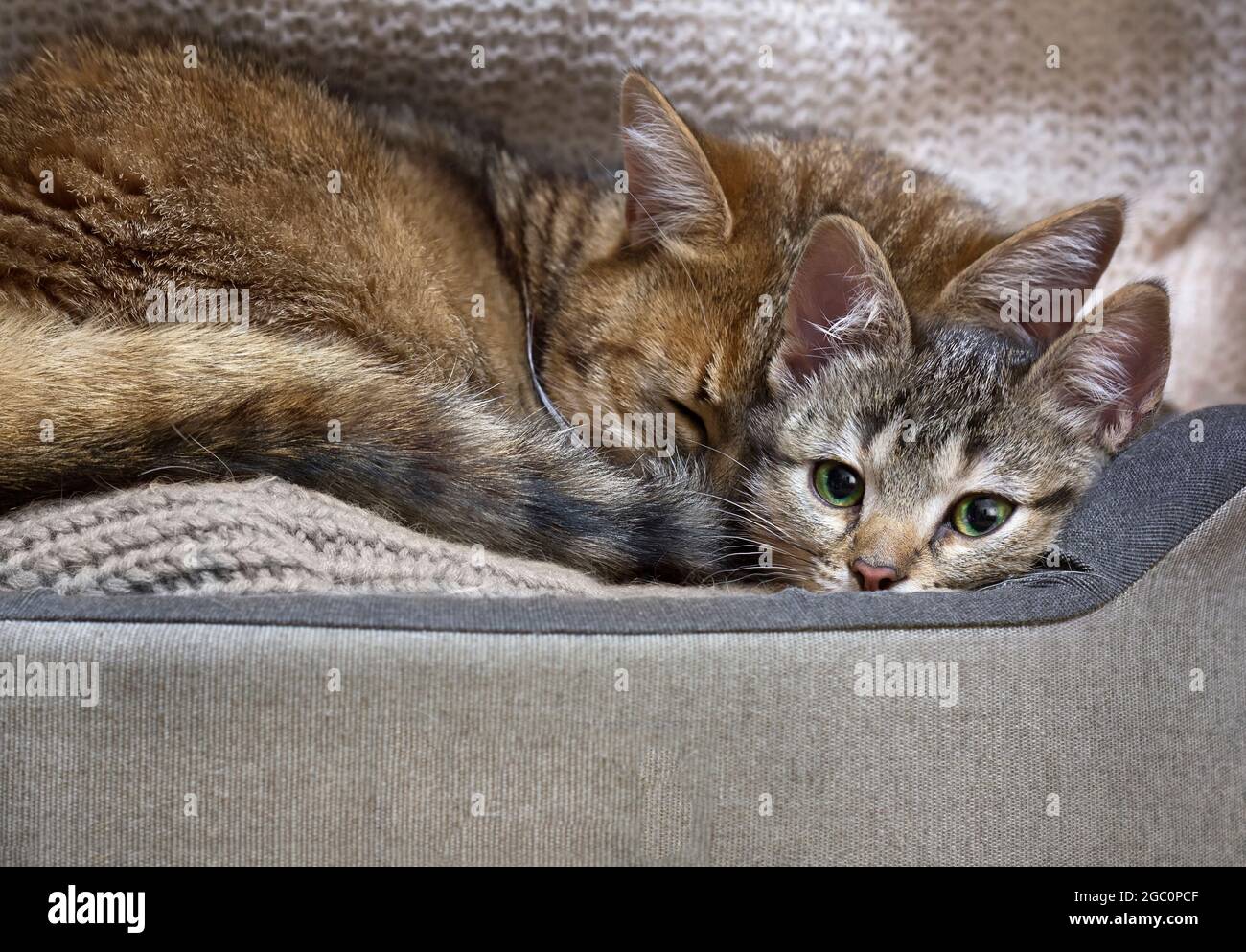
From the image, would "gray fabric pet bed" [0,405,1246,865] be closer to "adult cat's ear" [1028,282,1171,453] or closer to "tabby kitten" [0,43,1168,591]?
"tabby kitten" [0,43,1168,591]

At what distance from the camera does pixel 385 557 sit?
1337 millimetres

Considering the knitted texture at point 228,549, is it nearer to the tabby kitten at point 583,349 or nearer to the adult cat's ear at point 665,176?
the tabby kitten at point 583,349

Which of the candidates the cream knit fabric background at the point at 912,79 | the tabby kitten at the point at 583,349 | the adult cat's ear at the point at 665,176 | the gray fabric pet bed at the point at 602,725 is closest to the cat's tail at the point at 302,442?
the tabby kitten at the point at 583,349

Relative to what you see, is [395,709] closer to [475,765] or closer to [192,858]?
[475,765]

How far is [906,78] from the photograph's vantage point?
2.28 m

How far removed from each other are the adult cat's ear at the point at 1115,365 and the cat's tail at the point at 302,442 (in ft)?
1.88

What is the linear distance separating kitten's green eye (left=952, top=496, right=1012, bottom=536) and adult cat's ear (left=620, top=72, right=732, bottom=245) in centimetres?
58

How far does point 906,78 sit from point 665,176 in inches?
34.3

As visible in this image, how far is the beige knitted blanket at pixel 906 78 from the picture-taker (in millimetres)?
2119

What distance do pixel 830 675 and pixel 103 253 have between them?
1168 millimetres

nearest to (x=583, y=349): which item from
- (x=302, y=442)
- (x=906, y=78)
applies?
(x=302, y=442)

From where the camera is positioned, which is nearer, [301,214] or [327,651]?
[327,651]

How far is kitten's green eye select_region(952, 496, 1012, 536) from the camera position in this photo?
60.4 inches
